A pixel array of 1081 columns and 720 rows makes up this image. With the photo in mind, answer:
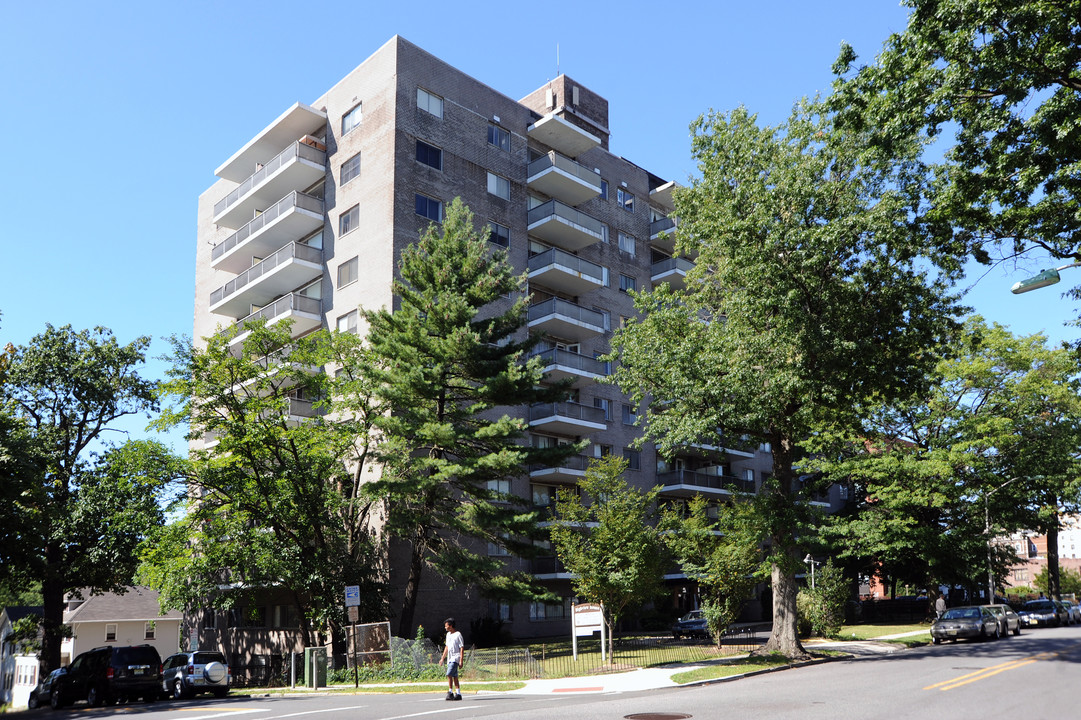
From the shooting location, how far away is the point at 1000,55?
50.2 ft

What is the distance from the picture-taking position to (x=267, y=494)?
103ft

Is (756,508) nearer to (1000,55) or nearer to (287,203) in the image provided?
(1000,55)

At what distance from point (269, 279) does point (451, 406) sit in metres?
17.2

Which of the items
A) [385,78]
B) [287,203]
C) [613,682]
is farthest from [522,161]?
[613,682]

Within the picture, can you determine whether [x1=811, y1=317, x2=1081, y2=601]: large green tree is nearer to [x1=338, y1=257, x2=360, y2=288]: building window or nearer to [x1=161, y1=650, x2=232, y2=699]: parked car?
[x1=338, y1=257, x2=360, y2=288]: building window

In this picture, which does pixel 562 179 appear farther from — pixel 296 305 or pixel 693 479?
pixel 693 479

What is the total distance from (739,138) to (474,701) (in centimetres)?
1913

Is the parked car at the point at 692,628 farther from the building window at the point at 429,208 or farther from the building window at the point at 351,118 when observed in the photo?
the building window at the point at 351,118

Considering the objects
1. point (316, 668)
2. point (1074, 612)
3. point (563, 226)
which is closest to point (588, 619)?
point (316, 668)

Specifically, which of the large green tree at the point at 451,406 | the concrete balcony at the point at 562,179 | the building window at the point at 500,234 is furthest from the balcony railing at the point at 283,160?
the large green tree at the point at 451,406

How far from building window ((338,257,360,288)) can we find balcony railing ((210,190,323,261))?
3949mm

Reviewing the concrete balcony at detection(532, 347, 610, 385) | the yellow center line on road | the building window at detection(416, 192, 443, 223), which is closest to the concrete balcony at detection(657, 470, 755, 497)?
the concrete balcony at detection(532, 347, 610, 385)

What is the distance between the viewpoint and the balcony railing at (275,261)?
42781 mm

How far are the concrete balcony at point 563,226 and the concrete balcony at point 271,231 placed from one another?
1191 centimetres
